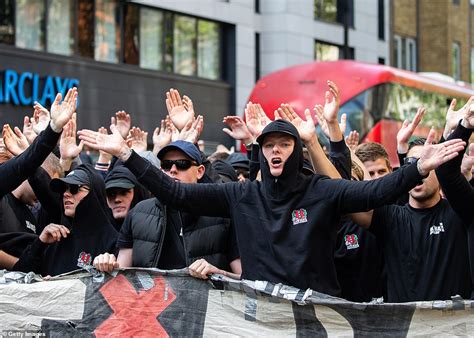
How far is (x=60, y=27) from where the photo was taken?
90.2ft

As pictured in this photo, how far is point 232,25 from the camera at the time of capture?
3319 centimetres

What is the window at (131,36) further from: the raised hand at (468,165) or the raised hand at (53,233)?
the raised hand at (468,165)

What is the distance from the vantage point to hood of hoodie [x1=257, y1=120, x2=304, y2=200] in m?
6.07

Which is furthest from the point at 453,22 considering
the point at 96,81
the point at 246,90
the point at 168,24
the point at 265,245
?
the point at 265,245

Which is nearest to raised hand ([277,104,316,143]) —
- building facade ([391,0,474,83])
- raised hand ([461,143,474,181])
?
raised hand ([461,143,474,181])

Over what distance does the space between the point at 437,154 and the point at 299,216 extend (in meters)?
0.84

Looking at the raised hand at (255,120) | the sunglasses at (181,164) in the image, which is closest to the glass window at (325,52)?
the raised hand at (255,120)

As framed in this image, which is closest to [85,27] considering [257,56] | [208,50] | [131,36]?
[131,36]

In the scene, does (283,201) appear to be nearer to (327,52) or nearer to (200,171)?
(200,171)

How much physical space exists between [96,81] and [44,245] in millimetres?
21678

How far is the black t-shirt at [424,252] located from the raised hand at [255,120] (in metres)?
1.23

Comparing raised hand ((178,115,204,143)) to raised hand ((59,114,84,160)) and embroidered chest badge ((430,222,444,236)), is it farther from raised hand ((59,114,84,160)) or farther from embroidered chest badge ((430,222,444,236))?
embroidered chest badge ((430,222,444,236))

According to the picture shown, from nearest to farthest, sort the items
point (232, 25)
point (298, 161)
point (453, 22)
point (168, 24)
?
1. point (298, 161)
2. point (168, 24)
3. point (232, 25)
4. point (453, 22)

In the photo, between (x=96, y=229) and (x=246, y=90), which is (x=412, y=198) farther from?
(x=246, y=90)
